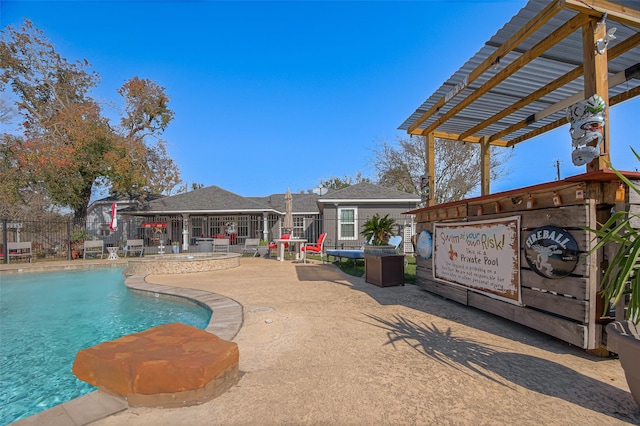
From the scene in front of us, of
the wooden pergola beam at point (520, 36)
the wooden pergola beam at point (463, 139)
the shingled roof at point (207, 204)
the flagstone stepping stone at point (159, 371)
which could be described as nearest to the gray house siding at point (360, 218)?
the shingled roof at point (207, 204)

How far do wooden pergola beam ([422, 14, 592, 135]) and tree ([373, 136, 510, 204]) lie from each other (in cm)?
1793

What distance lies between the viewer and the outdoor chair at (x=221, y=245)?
1554 centimetres

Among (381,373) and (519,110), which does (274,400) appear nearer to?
(381,373)

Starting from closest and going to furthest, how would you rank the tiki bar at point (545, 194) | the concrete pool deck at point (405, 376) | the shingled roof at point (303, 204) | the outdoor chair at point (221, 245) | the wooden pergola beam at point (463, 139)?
the concrete pool deck at point (405, 376) → the tiki bar at point (545, 194) → the wooden pergola beam at point (463, 139) → the outdoor chair at point (221, 245) → the shingled roof at point (303, 204)

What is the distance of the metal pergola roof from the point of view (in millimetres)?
3404

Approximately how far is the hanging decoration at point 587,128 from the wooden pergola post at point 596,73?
0.06 metres

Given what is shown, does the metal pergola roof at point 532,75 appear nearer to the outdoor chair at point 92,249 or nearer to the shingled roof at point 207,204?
the shingled roof at point 207,204

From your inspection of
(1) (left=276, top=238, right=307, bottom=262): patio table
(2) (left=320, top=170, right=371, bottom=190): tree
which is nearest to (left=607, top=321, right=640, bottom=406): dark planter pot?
(1) (left=276, top=238, right=307, bottom=262): patio table

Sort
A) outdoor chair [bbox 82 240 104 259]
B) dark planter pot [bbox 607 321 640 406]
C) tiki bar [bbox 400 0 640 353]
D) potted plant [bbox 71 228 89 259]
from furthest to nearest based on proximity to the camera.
A: potted plant [bbox 71 228 89 259] < outdoor chair [bbox 82 240 104 259] < tiki bar [bbox 400 0 640 353] < dark planter pot [bbox 607 321 640 406]

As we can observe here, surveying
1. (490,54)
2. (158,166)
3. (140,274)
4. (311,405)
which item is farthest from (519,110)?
(158,166)

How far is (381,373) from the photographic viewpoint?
104 inches

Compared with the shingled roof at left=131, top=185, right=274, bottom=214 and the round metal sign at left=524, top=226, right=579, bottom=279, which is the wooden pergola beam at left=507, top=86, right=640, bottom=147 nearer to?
the round metal sign at left=524, top=226, right=579, bottom=279

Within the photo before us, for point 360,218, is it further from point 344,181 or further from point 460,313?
point 344,181

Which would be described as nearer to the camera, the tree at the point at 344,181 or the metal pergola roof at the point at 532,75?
the metal pergola roof at the point at 532,75
